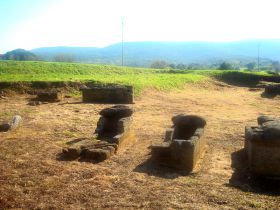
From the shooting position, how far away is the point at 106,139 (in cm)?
1072

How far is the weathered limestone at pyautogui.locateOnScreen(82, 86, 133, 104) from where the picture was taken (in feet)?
64.4

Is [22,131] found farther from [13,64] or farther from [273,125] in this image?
[13,64]

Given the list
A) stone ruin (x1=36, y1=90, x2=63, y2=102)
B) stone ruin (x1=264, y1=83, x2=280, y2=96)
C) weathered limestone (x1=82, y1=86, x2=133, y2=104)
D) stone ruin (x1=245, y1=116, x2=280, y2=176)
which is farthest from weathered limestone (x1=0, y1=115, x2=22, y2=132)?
stone ruin (x1=264, y1=83, x2=280, y2=96)

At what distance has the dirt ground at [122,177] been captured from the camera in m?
6.31

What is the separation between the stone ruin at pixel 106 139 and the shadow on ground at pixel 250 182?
10.7ft

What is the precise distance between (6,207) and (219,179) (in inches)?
175

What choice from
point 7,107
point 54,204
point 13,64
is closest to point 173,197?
point 54,204

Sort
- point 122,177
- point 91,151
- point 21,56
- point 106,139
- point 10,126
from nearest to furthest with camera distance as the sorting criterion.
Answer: point 122,177, point 91,151, point 106,139, point 10,126, point 21,56

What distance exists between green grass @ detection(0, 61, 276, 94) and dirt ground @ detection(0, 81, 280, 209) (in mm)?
10913

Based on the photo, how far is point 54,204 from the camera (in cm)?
616

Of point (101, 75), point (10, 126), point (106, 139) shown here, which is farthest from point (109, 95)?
point (101, 75)

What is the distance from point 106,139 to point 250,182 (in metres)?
4.69

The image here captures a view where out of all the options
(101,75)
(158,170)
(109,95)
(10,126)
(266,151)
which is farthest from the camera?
(101,75)

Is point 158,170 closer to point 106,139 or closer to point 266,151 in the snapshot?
point 266,151
